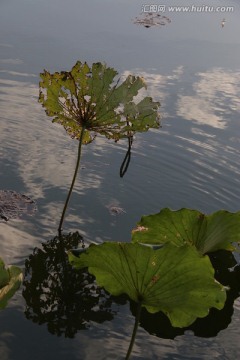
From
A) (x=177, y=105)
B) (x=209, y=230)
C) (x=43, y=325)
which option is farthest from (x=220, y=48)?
(x=43, y=325)

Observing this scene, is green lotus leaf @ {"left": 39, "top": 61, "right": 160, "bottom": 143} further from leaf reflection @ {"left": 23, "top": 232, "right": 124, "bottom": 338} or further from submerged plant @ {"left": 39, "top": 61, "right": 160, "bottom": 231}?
leaf reflection @ {"left": 23, "top": 232, "right": 124, "bottom": 338}

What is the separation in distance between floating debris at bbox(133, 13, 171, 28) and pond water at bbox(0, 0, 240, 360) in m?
1.26

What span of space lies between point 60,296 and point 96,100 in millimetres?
1107

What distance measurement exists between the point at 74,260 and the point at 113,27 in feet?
28.5

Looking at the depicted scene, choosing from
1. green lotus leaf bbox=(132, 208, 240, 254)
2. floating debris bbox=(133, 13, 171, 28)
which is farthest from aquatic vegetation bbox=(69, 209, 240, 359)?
floating debris bbox=(133, 13, 171, 28)

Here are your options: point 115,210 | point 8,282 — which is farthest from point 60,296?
point 115,210

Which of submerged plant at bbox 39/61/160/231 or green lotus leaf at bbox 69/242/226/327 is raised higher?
submerged plant at bbox 39/61/160/231

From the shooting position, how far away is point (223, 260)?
311 centimetres

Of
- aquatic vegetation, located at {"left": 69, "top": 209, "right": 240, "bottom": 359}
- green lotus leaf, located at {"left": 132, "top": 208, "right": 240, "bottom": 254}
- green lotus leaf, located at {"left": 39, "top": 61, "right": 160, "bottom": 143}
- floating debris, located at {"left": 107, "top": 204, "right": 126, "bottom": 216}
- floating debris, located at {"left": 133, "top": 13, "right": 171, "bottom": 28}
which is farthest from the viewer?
floating debris, located at {"left": 133, "top": 13, "right": 171, "bottom": 28}

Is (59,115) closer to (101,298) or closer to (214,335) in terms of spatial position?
(101,298)

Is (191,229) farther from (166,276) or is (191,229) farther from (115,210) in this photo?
(115,210)

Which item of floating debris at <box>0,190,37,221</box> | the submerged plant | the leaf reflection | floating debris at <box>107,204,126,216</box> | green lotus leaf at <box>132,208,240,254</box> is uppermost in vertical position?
the submerged plant

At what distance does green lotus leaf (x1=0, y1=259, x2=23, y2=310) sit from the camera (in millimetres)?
2150

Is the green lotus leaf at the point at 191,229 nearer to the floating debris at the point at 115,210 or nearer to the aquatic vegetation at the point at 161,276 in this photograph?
the aquatic vegetation at the point at 161,276
